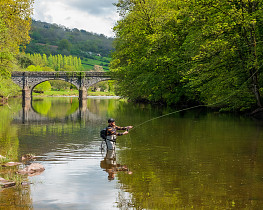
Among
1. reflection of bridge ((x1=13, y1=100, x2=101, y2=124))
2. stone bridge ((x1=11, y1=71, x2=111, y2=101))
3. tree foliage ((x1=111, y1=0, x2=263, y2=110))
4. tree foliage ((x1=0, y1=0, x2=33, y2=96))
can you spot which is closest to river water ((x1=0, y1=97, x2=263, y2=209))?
tree foliage ((x1=111, y1=0, x2=263, y2=110))

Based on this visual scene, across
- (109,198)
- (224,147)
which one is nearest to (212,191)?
(109,198)

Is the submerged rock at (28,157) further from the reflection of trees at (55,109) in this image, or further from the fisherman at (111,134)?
the reflection of trees at (55,109)

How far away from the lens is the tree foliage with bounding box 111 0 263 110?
1143 inches

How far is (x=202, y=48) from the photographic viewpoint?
99.0 feet

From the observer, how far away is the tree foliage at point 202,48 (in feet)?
95.2

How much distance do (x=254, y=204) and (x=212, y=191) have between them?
129 cm

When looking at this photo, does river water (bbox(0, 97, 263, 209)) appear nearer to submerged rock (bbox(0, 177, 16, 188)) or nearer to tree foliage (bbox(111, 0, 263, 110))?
Answer: submerged rock (bbox(0, 177, 16, 188))

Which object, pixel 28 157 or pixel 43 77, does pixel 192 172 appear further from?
pixel 43 77

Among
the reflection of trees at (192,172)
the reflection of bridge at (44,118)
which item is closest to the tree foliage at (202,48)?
the reflection of bridge at (44,118)

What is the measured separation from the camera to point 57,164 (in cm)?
1308

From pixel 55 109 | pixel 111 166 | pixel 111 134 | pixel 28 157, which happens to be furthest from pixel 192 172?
pixel 55 109

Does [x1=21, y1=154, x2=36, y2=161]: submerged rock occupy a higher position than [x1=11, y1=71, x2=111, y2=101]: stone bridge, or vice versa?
[x1=11, y1=71, x2=111, y2=101]: stone bridge

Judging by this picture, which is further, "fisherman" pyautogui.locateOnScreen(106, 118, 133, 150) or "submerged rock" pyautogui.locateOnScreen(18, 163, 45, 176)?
"fisherman" pyautogui.locateOnScreen(106, 118, 133, 150)

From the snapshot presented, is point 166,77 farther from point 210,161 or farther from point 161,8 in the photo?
point 210,161
